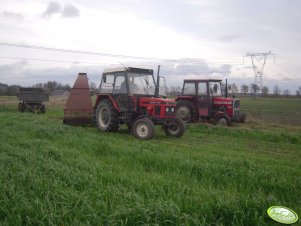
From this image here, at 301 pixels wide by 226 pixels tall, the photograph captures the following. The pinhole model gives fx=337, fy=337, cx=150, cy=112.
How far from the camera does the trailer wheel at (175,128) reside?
11195 millimetres

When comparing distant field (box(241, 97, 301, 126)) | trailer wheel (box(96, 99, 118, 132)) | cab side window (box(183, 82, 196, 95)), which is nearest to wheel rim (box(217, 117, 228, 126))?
cab side window (box(183, 82, 196, 95))

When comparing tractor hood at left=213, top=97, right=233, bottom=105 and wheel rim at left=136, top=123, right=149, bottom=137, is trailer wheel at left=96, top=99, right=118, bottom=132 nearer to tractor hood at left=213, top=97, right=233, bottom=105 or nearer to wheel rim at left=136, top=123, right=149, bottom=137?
wheel rim at left=136, top=123, right=149, bottom=137

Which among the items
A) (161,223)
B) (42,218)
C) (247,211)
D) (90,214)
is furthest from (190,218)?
(42,218)

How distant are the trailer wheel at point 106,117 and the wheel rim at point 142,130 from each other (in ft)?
3.95

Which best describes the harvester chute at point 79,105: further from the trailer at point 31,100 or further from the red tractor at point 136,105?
the trailer at point 31,100

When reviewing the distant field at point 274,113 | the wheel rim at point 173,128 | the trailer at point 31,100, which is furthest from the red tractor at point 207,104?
the trailer at point 31,100

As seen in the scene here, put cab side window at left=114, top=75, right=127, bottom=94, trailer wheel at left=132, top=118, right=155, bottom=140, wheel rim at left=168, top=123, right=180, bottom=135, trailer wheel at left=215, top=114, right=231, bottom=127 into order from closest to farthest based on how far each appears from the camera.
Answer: trailer wheel at left=132, top=118, right=155, bottom=140
cab side window at left=114, top=75, right=127, bottom=94
wheel rim at left=168, top=123, right=180, bottom=135
trailer wheel at left=215, top=114, right=231, bottom=127

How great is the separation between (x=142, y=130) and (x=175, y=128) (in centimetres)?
141

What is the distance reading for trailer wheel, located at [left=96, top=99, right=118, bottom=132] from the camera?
37.8 ft

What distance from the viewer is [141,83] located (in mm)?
11258

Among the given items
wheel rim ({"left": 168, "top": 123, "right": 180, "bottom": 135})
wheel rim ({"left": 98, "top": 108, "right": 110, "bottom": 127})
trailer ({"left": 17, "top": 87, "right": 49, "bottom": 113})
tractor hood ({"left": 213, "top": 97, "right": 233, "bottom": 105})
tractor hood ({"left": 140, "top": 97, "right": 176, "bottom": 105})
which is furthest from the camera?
trailer ({"left": 17, "top": 87, "right": 49, "bottom": 113})

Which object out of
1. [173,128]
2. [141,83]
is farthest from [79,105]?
[173,128]

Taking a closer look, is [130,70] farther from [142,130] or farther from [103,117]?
[103,117]

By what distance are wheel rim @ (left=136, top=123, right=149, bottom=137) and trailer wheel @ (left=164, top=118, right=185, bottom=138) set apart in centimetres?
104
